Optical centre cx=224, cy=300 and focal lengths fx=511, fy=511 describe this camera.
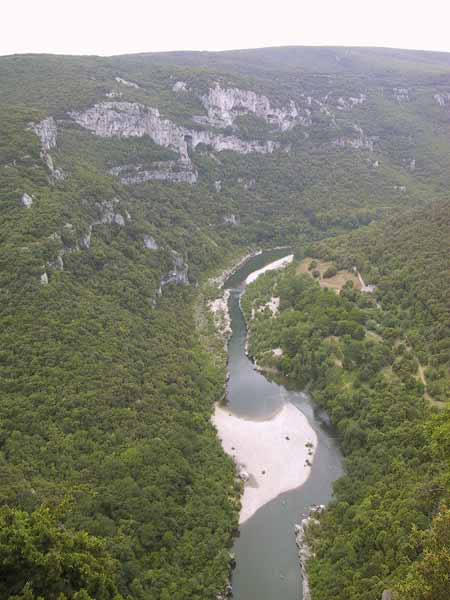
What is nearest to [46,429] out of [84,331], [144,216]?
[84,331]

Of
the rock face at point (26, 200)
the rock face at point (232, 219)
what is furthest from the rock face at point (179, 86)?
the rock face at point (26, 200)

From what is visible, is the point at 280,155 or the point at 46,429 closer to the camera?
the point at 46,429

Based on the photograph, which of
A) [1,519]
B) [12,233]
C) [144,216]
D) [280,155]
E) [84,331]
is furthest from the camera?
[280,155]

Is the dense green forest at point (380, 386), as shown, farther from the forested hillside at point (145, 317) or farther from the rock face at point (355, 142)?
the rock face at point (355, 142)

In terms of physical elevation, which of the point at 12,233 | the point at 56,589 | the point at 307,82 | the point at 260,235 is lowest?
the point at 260,235

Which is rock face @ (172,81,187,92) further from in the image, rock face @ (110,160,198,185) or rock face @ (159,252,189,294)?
rock face @ (159,252,189,294)

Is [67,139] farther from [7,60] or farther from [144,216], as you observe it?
[7,60]

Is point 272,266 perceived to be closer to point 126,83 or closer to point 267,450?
point 267,450
